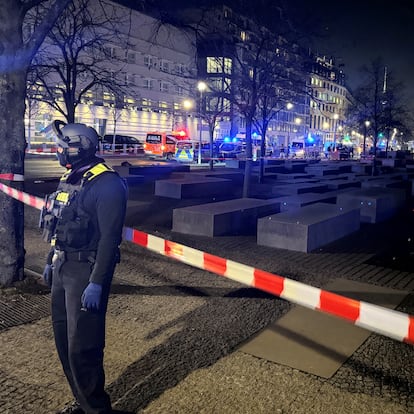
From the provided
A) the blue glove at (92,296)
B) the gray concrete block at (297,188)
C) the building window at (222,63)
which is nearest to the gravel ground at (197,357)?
the blue glove at (92,296)

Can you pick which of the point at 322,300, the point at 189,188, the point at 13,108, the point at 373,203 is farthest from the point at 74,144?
the point at 189,188

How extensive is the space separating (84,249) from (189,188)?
1145 cm

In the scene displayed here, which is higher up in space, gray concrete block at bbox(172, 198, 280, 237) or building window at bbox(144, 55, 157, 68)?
building window at bbox(144, 55, 157, 68)

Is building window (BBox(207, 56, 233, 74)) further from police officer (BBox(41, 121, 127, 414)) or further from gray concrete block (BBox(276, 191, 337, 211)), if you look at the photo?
police officer (BBox(41, 121, 127, 414))

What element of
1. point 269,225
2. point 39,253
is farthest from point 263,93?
point 39,253

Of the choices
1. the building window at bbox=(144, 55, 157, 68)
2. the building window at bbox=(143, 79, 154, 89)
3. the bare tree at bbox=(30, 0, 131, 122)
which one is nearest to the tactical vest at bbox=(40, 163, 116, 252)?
the bare tree at bbox=(30, 0, 131, 122)

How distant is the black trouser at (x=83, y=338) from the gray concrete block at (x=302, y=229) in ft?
17.7

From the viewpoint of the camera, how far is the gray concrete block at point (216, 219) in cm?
912

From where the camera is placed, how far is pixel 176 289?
6098mm

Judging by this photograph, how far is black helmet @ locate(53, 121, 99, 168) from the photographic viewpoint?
Result: 3.15 meters

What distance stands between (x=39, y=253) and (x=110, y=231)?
16.9 feet

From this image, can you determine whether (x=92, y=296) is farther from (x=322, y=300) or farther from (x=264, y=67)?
(x=264, y=67)

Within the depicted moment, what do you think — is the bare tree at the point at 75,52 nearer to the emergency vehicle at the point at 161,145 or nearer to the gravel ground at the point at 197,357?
the gravel ground at the point at 197,357

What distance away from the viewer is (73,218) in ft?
9.88
